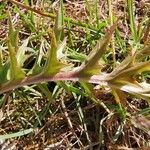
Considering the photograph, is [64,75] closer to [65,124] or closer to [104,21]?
[65,124]

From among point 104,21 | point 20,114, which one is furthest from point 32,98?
point 104,21

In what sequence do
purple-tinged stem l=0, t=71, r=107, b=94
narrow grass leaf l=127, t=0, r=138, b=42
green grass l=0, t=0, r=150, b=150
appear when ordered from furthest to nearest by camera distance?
1. narrow grass leaf l=127, t=0, r=138, b=42
2. green grass l=0, t=0, r=150, b=150
3. purple-tinged stem l=0, t=71, r=107, b=94

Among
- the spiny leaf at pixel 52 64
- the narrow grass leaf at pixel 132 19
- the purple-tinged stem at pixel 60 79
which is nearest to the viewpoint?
the spiny leaf at pixel 52 64

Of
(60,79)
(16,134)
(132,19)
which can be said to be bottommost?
(16,134)

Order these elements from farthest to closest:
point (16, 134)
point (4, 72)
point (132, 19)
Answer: point (132, 19)
point (16, 134)
point (4, 72)

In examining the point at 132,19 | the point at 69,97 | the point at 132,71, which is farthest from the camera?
the point at 132,19

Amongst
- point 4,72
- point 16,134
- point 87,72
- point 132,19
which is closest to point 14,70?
point 4,72

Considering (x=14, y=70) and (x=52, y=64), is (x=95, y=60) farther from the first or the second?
(x=14, y=70)

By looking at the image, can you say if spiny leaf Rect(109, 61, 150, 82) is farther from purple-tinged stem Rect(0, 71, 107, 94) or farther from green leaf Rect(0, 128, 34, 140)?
green leaf Rect(0, 128, 34, 140)

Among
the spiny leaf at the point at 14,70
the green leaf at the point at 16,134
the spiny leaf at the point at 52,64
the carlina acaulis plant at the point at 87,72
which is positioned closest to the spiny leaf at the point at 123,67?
the carlina acaulis plant at the point at 87,72

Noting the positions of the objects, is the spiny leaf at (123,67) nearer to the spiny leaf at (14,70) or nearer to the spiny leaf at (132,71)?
the spiny leaf at (132,71)

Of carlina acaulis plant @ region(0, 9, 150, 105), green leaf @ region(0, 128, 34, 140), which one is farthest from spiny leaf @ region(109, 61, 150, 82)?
green leaf @ region(0, 128, 34, 140)
